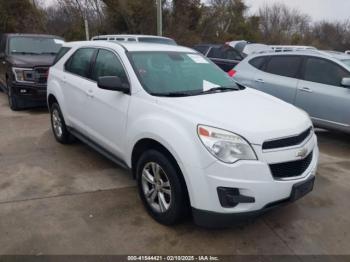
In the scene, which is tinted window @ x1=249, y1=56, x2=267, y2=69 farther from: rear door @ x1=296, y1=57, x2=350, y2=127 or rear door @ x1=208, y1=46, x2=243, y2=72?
rear door @ x1=208, y1=46, x2=243, y2=72

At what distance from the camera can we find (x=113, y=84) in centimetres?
353

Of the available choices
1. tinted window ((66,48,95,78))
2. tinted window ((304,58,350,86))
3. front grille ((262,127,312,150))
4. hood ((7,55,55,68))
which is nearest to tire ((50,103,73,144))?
tinted window ((66,48,95,78))

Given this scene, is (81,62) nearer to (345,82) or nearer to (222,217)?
(222,217)

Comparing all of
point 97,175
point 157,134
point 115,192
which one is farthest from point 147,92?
point 97,175

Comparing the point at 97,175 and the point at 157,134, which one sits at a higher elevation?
the point at 157,134

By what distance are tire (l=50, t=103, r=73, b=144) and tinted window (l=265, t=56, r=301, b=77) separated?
4.11m

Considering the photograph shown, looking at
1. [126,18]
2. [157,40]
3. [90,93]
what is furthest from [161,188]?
[126,18]

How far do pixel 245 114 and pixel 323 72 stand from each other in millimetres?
3762

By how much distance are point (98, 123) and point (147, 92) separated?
1028 mm

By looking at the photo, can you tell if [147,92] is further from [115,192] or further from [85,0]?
[85,0]

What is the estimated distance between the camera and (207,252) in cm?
295

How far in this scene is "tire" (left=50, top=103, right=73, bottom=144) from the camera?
5.38 m

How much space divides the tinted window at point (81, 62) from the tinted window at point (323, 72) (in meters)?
3.98

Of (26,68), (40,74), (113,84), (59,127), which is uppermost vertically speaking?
(113,84)
